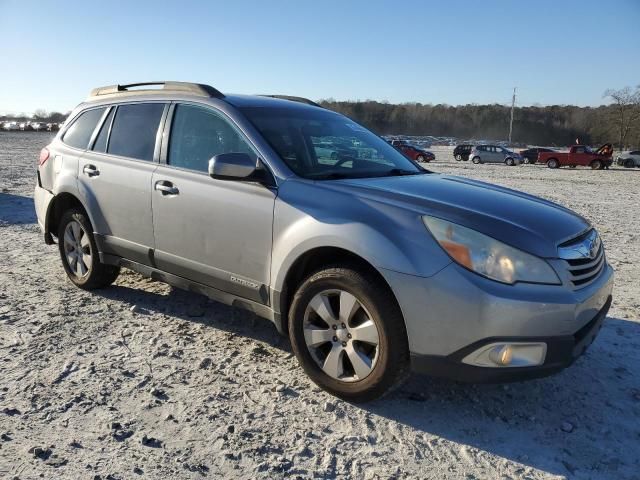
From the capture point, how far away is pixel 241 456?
2.55m

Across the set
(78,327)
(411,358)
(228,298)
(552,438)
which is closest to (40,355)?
(78,327)

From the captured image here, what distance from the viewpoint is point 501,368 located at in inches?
103

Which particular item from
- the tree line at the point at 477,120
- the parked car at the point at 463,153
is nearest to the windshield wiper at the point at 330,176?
the parked car at the point at 463,153

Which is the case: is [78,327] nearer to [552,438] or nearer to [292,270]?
[292,270]

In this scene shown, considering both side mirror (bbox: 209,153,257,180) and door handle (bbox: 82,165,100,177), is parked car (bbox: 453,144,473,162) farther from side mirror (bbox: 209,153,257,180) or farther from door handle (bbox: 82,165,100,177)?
side mirror (bbox: 209,153,257,180)

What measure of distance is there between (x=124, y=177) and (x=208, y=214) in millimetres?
1067

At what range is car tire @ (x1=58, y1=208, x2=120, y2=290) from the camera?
464 centimetres

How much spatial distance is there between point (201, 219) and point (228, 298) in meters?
0.57

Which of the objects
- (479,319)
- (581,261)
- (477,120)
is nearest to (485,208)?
(581,261)

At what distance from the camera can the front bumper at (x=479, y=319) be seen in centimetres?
255

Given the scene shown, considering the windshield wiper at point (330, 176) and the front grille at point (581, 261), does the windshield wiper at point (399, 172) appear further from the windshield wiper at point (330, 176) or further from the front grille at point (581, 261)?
the front grille at point (581, 261)

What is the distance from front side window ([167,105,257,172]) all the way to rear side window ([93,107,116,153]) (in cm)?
94

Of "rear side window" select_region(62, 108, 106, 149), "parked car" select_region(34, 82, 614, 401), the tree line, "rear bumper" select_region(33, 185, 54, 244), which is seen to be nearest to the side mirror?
"parked car" select_region(34, 82, 614, 401)

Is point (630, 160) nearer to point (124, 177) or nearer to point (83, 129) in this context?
point (83, 129)
